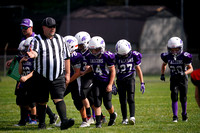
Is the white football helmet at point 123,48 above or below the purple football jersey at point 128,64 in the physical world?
above

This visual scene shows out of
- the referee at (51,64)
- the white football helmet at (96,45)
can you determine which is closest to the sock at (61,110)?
the referee at (51,64)

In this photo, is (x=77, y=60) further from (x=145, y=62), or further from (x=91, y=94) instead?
(x=145, y=62)

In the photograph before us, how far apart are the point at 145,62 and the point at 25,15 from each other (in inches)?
350

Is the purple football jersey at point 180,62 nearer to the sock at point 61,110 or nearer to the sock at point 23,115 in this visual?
the sock at point 61,110

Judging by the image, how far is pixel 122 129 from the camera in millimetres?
7031

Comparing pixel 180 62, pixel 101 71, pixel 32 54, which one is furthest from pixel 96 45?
pixel 180 62

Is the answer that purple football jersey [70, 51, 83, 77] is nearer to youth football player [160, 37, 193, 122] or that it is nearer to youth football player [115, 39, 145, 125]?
youth football player [115, 39, 145, 125]

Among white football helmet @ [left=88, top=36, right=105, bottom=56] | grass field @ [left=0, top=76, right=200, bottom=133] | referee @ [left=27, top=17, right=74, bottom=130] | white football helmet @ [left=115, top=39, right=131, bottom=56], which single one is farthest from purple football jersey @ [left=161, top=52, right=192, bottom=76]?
referee @ [left=27, top=17, right=74, bottom=130]

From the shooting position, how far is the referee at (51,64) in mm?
6598

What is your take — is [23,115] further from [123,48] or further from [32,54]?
[123,48]

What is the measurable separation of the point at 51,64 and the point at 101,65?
1.22 meters

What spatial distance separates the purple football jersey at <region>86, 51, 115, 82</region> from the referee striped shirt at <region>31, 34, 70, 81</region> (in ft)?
3.21

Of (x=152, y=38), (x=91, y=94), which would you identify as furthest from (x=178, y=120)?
(x=152, y=38)

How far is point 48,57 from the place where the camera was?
6.60m
